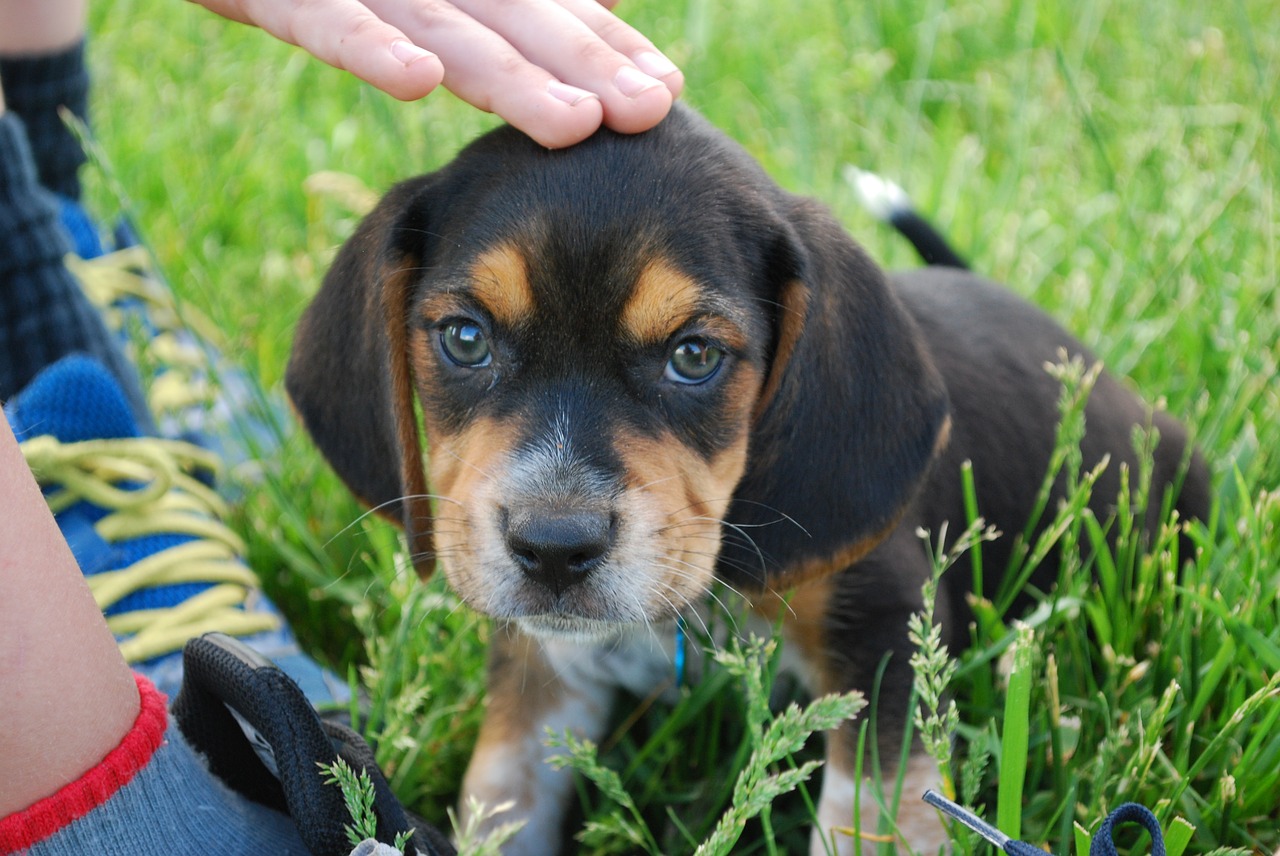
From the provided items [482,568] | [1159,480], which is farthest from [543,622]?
[1159,480]

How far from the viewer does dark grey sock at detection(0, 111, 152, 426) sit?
3461mm

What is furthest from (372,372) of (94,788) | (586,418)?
(94,788)

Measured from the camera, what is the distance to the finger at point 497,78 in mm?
2520

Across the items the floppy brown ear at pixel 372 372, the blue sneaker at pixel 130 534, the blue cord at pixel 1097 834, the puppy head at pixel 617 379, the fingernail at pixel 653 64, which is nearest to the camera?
the blue cord at pixel 1097 834

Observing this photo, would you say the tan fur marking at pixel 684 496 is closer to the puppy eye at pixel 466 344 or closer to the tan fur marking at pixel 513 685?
the puppy eye at pixel 466 344

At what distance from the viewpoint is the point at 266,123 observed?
227 inches

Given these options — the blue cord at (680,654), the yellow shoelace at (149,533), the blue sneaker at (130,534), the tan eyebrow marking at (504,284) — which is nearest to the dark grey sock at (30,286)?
the blue sneaker at (130,534)

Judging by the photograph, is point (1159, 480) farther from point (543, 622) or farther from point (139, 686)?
point (139, 686)

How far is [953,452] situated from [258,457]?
6.30 ft

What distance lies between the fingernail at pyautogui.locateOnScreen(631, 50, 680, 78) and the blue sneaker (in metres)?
1.48

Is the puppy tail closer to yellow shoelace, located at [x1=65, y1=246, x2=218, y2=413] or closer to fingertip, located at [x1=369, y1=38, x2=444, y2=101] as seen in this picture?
fingertip, located at [x1=369, y1=38, x2=444, y2=101]

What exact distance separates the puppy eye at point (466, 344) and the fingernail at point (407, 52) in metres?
0.50

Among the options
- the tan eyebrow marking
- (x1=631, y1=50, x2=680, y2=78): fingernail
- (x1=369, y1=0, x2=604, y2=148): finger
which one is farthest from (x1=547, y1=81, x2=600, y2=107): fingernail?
the tan eyebrow marking

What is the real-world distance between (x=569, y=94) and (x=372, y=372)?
71 cm
